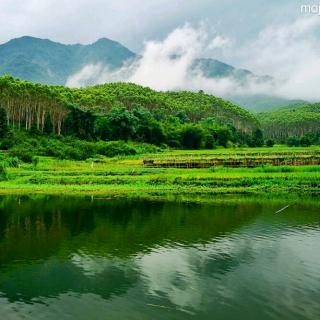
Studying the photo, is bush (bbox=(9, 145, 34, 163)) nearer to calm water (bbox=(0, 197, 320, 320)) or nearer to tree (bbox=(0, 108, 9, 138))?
tree (bbox=(0, 108, 9, 138))

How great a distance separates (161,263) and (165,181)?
29403 millimetres

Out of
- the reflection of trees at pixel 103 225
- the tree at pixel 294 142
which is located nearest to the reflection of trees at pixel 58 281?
the reflection of trees at pixel 103 225

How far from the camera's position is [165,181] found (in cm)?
5134

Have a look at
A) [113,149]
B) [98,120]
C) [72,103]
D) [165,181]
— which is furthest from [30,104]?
[165,181]

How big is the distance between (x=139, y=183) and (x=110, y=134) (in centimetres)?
5890

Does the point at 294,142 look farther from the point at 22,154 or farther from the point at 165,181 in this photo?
the point at 165,181

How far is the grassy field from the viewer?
154ft

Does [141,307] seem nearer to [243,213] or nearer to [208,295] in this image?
[208,295]

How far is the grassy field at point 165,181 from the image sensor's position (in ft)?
154

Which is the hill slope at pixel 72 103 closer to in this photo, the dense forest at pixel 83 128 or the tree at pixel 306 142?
the dense forest at pixel 83 128

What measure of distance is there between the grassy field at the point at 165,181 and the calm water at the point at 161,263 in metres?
9.76

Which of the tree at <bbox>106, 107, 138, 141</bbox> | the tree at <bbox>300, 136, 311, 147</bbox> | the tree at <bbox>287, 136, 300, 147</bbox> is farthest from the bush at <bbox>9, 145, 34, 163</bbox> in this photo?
the tree at <bbox>287, 136, 300, 147</bbox>

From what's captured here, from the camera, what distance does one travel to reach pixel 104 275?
20.5m

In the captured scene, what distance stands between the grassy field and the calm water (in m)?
9.76
